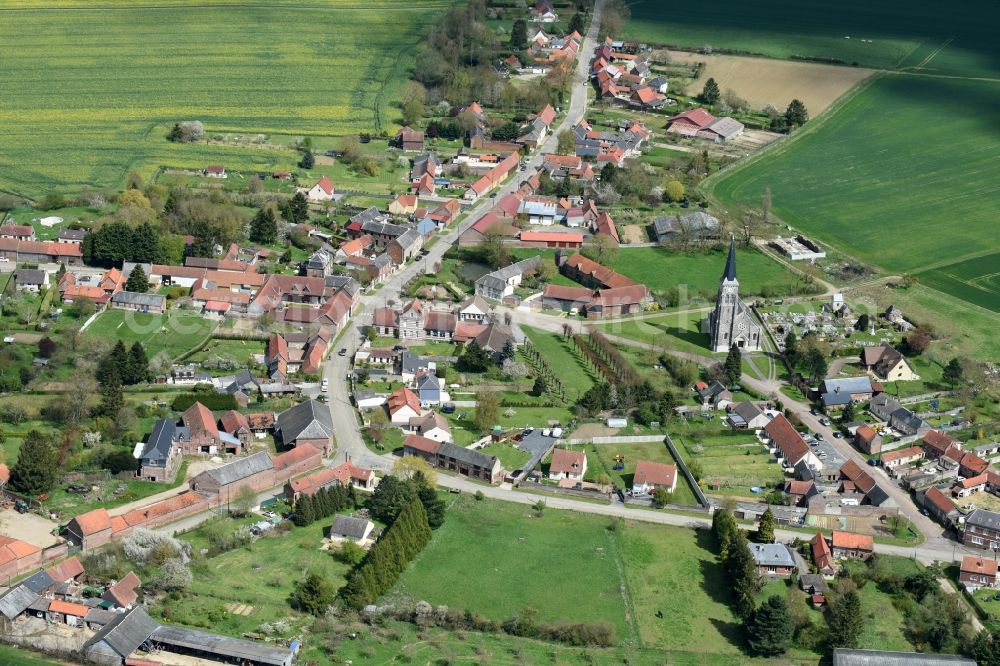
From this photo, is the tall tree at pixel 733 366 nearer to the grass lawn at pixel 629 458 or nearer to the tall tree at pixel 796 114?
the grass lawn at pixel 629 458

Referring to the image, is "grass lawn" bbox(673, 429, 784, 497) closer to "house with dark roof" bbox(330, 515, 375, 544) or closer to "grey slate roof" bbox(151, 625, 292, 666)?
"house with dark roof" bbox(330, 515, 375, 544)

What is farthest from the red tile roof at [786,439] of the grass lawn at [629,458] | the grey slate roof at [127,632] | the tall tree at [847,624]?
the grey slate roof at [127,632]

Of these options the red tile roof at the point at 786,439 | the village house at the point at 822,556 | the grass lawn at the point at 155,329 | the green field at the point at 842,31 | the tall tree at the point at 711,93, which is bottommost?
the village house at the point at 822,556

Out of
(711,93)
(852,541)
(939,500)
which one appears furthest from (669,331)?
(711,93)

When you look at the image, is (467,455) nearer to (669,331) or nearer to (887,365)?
(669,331)

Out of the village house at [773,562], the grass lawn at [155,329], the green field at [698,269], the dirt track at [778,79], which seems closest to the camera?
the village house at [773,562]

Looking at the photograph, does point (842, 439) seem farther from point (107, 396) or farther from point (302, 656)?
point (107, 396)

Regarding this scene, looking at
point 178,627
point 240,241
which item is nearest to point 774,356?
point 240,241
